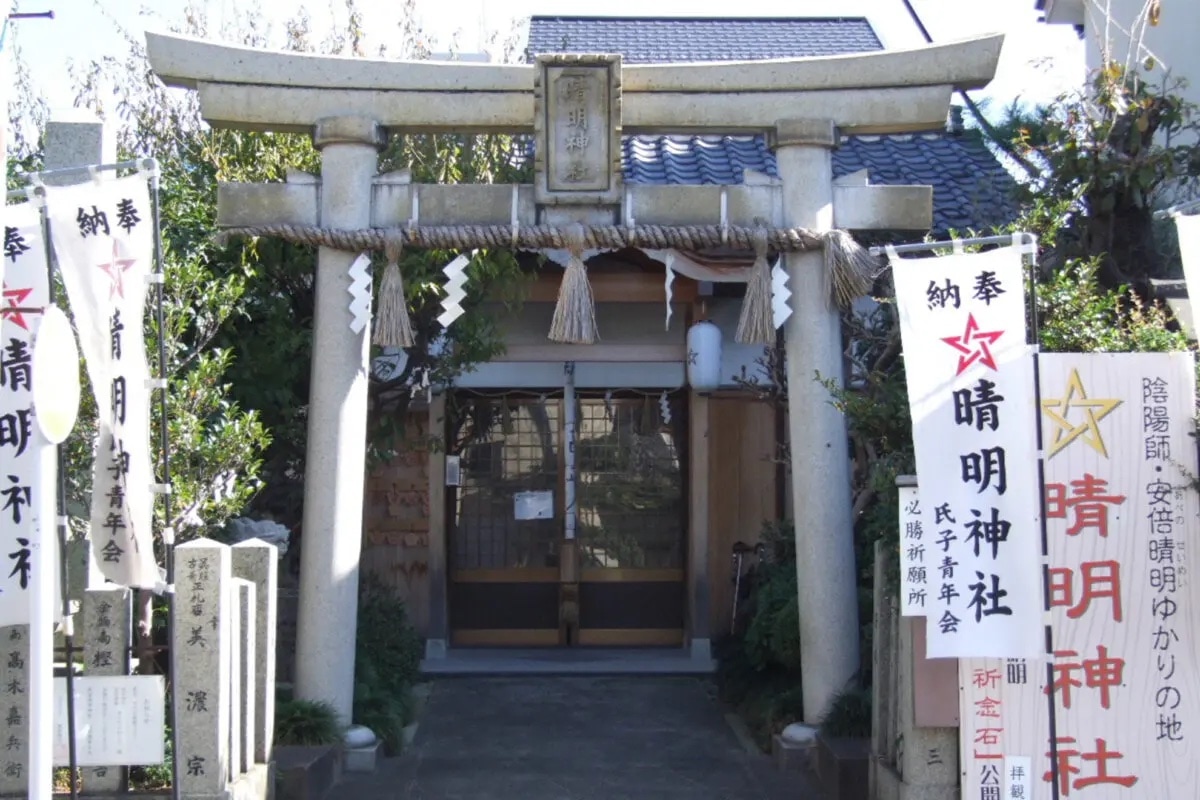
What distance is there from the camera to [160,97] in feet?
36.8

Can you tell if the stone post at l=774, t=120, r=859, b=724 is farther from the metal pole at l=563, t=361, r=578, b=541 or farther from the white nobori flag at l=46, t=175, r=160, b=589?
the metal pole at l=563, t=361, r=578, b=541

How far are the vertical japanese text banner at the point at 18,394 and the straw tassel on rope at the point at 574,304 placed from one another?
9.64 feet

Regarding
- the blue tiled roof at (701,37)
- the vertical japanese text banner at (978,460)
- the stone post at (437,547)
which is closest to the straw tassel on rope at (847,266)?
the vertical japanese text banner at (978,460)

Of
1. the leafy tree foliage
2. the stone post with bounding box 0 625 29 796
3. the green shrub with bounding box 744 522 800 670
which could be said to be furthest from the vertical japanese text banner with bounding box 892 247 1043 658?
the stone post with bounding box 0 625 29 796

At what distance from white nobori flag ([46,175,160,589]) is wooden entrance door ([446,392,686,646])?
666 cm

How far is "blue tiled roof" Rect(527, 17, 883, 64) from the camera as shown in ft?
51.4

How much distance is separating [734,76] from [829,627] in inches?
139

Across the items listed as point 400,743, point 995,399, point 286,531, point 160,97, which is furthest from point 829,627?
point 160,97

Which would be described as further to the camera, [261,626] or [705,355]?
[705,355]

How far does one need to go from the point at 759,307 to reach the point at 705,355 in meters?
3.44

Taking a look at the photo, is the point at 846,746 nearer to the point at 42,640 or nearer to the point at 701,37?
the point at 42,640

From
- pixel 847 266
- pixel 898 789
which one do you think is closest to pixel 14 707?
pixel 898 789

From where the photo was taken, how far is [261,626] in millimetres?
7809

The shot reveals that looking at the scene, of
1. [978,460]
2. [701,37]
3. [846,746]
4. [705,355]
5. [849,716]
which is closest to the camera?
[978,460]
